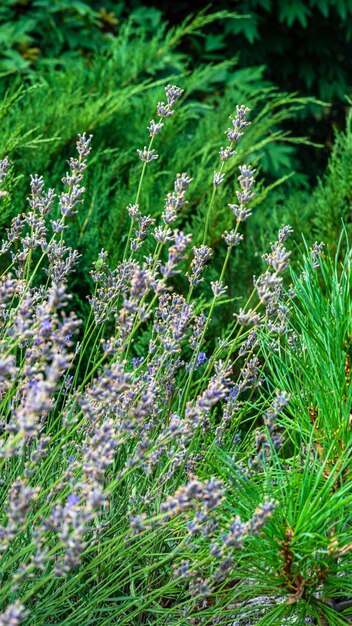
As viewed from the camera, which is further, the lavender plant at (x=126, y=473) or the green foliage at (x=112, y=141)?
the green foliage at (x=112, y=141)

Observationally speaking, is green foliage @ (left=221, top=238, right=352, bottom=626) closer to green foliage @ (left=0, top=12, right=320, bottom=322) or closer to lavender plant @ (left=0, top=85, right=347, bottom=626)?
lavender plant @ (left=0, top=85, right=347, bottom=626)

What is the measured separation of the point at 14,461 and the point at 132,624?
0.50 m

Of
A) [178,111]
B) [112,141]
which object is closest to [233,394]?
[178,111]

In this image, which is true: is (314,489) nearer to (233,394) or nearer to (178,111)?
(233,394)

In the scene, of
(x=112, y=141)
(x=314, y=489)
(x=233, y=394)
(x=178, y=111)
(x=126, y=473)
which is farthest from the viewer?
(x=112, y=141)

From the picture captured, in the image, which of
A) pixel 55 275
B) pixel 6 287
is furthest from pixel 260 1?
pixel 6 287

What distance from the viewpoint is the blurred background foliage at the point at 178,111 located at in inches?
142

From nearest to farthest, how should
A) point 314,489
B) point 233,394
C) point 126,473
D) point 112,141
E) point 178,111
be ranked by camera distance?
point 126,473 < point 314,489 < point 233,394 < point 178,111 < point 112,141

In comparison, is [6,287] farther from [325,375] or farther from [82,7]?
[82,7]

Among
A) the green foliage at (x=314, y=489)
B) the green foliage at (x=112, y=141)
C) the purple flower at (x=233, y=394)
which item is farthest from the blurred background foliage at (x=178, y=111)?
the green foliage at (x=314, y=489)

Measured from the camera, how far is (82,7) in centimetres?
516

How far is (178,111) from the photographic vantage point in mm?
4176

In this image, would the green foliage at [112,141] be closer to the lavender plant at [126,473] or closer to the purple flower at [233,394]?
the purple flower at [233,394]

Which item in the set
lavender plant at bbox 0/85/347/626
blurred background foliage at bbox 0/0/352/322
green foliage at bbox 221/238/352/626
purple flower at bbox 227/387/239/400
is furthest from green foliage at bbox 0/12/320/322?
green foliage at bbox 221/238/352/626
